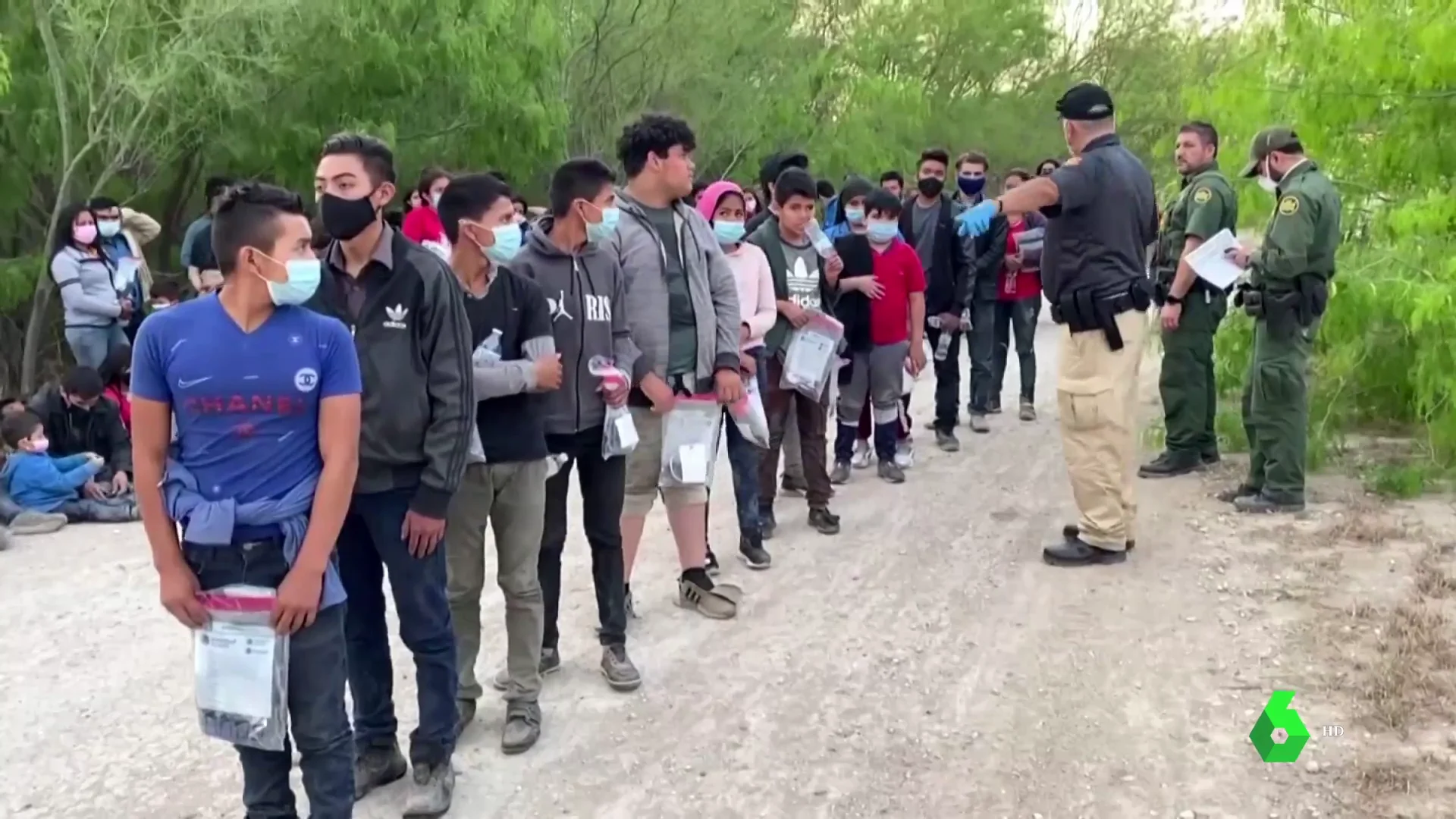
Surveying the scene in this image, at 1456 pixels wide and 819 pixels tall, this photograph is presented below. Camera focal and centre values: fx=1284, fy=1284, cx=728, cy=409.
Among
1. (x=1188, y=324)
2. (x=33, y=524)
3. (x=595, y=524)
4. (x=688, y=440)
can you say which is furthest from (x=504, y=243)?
(x=1188, y=324)

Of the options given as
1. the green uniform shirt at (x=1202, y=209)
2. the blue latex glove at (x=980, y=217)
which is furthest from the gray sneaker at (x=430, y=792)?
the green uniform shirt at (x=1202, y=209)

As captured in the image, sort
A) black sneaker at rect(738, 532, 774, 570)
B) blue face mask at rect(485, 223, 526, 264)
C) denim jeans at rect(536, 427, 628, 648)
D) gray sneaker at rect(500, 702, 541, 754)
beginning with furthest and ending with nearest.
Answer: black sneaker at rect(738, 532, 774, 570) < denim jeans at rect(536, 427, 628, 648) < gray sneaker at rect(500, 702, 541, 754) < blue face mask at rect(485, 223, 526, 264)

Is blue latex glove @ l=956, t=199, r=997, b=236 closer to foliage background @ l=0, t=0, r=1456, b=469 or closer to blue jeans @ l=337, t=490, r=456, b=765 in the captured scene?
foliage background @ l=0, t=0, r=1456, b=469

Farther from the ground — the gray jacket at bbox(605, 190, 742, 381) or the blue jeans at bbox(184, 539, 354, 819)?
the gray jacket at bbox(605, 190, 742, 381)

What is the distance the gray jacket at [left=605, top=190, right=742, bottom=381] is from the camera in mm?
5156

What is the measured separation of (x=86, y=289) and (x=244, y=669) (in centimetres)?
712

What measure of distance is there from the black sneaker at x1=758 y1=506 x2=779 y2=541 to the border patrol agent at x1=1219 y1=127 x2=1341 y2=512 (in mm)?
2812

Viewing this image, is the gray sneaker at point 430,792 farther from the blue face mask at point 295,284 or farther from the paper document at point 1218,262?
the paper document at point 1218,262

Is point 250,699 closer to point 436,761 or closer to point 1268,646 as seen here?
point 436,761

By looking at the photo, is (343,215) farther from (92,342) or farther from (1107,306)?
(92,342)

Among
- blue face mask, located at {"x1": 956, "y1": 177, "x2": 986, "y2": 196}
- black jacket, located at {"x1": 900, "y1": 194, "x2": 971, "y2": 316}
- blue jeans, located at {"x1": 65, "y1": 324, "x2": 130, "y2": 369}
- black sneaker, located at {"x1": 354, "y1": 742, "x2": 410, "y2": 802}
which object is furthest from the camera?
blue face mask, located at {"x1": 956, "y1": 177, "x2": 986, "y2": 196}

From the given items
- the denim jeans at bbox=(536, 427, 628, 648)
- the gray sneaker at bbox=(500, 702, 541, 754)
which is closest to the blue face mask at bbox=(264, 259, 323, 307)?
the denim jeans at bbox=(536, 427, 628, 648)

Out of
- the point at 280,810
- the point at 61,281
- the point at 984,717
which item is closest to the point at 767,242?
the point at 984,717

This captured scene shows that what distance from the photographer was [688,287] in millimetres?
5387
